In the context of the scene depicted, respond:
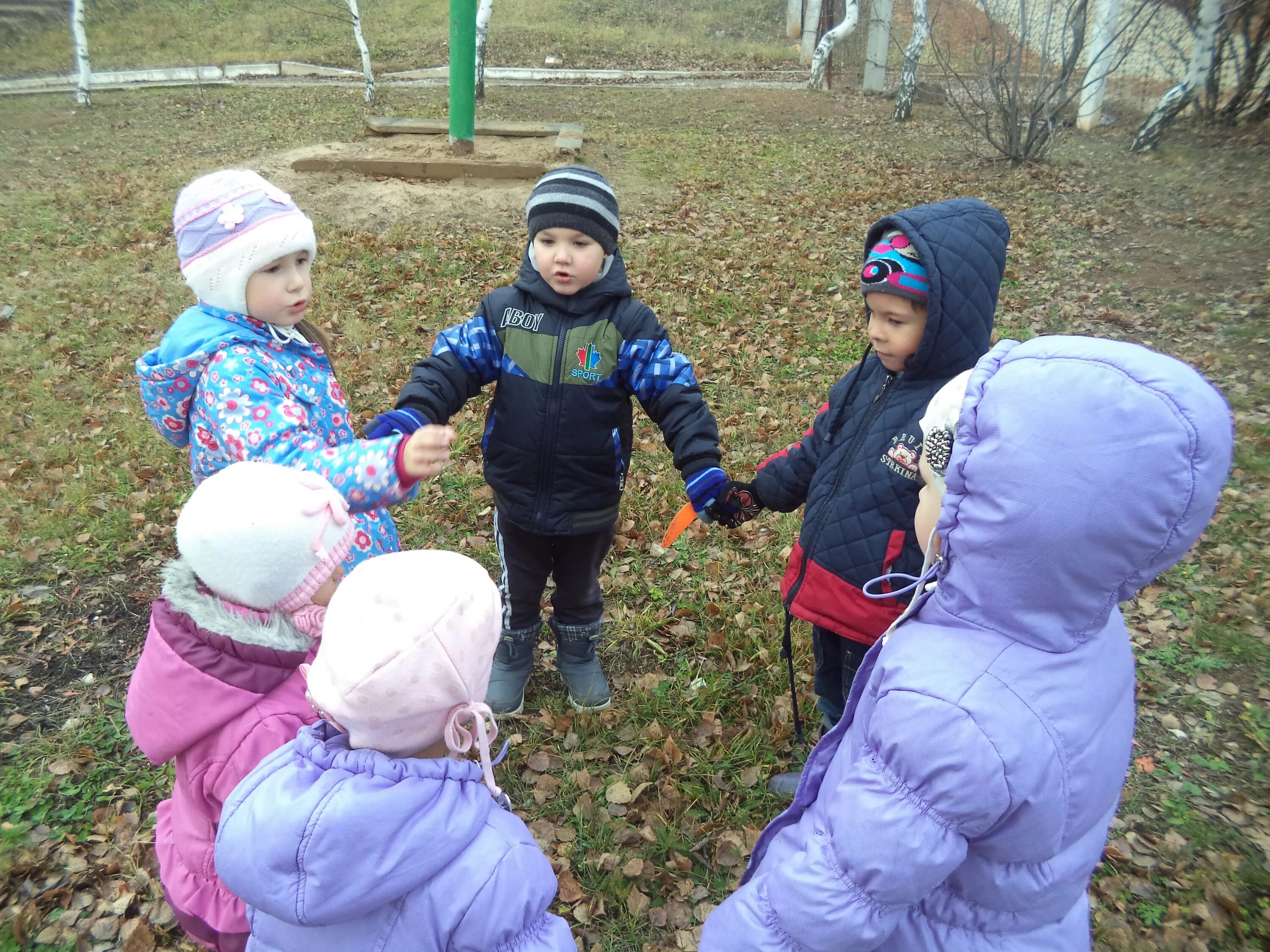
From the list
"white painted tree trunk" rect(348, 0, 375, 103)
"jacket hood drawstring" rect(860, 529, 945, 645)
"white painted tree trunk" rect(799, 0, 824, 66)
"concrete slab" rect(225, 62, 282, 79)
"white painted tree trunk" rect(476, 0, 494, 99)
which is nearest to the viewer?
"jacket hood drawstring" rect(860, 529, 945, 645)

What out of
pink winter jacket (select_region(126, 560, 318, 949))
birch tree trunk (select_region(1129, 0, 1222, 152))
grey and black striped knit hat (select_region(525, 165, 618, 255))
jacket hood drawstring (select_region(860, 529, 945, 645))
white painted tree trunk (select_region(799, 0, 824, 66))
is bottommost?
pink winter jacket (select_region(126, 560, 318, 949))

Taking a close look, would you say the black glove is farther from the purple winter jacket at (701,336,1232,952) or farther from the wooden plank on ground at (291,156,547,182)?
the wooden plank on ground at (291,156,547,182)

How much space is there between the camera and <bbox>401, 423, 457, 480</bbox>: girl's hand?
2.38m

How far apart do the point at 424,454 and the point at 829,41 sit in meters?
19.8

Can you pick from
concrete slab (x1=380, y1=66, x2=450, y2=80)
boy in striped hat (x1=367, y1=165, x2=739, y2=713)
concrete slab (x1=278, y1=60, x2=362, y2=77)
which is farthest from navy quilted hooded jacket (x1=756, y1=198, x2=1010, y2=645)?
concrete slab (x1=278, y1=60, x2=362, y2=77)

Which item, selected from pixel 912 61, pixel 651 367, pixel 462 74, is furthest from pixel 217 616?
pixel 912 61

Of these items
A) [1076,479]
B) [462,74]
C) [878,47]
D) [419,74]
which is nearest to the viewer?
[1076,479]

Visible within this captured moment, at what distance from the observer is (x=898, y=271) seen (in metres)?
2.35

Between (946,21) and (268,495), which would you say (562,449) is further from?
(946,21)

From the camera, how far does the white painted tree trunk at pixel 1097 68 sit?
14469mm

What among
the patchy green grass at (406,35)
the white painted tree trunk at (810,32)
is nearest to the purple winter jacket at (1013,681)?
the white painted tree trunk at (810,32)

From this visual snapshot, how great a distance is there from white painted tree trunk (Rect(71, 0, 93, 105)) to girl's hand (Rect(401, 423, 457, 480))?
19820 mm

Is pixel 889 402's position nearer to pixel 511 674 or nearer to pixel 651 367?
pixel 651 367

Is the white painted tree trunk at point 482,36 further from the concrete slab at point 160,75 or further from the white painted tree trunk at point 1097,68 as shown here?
the white painted tree trunk at point 1097,68
